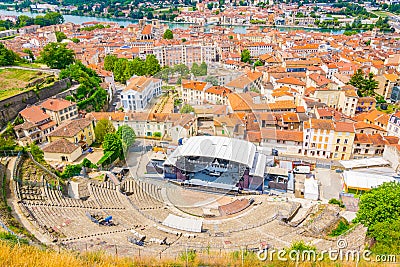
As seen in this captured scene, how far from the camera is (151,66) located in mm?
31250

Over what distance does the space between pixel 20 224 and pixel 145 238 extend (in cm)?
373

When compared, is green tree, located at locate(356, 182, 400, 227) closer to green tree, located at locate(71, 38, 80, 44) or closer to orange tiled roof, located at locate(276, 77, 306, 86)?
orange tiled roof, located at locate(276, 77, 306, 86)

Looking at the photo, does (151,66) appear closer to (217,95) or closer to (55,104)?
(55,104)

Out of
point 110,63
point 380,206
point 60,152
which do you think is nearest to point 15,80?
point 60,152

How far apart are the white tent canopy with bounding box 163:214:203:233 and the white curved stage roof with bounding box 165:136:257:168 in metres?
2.52

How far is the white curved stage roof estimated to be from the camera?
40.2 feet

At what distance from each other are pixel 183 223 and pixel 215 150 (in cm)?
315

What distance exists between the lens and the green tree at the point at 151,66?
30.9 m

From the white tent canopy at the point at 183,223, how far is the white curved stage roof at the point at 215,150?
2522 millimetres

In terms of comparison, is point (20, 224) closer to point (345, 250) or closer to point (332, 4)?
point (345, 250)

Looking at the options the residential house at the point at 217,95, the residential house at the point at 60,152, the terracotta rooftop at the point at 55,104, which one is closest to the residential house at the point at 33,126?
the terracotta rooftop at the point at 55,104

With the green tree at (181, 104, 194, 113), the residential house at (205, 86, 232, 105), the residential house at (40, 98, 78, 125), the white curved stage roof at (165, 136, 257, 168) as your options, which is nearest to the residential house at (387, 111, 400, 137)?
the white curved stage roof at (165, 136, 257, 168)

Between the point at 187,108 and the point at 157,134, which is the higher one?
the point at 187,108

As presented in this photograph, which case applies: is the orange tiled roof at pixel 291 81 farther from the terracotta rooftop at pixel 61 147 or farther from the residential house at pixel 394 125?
the terracotta rooftop at pixel 61 147
